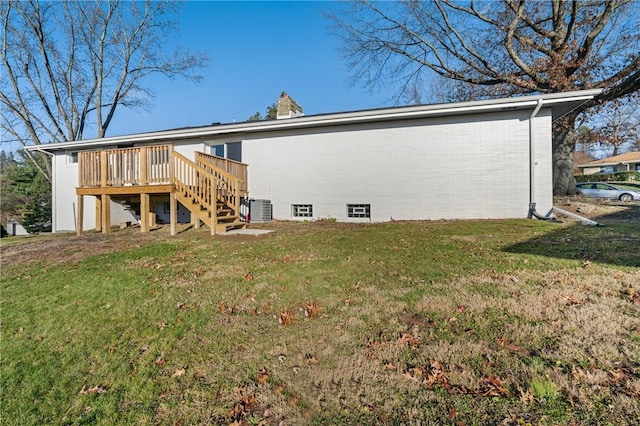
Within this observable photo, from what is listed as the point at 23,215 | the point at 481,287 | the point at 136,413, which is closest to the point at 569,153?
the point at 481,287

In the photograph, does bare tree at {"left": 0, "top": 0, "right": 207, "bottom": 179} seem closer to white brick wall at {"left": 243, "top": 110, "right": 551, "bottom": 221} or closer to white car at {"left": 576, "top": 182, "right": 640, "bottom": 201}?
white brick wall at {"left": 243, "top": 110, "right": 551, "bottom": 221}

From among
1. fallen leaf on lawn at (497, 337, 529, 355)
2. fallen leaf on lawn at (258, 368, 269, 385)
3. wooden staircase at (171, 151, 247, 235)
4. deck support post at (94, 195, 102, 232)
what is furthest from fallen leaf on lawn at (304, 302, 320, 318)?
deck support post at (94, 195, 102, 232)

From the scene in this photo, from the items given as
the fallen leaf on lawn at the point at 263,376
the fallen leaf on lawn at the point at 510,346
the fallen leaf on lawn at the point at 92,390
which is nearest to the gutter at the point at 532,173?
the fallen leaf on lawn at the point at 510,346

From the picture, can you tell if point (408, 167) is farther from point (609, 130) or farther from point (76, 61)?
point (76, 61)

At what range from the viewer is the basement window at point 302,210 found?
10609 mm

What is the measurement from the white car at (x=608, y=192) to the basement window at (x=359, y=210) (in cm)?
1363

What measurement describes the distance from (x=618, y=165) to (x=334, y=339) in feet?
163

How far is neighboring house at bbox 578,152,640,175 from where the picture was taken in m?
34.2

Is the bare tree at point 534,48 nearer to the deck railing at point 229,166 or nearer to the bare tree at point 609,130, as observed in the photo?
the bare tree at point 609,130

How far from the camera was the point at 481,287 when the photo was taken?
3.61m

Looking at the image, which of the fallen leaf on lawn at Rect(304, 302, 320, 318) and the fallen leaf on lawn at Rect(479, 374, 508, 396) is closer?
the fallen leaf on lawn at Rect(479, 374, 508, 396)

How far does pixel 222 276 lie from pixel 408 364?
3091 millimetres

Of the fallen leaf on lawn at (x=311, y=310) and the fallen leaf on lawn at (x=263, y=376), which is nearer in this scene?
the fallen leaf on lawn at (x=263, y=376)

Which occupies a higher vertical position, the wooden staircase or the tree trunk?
the tree trunk
